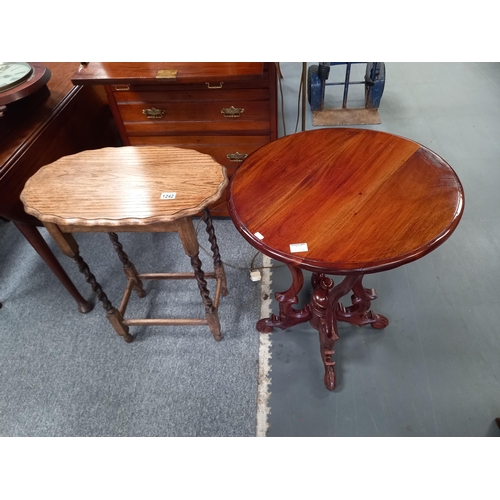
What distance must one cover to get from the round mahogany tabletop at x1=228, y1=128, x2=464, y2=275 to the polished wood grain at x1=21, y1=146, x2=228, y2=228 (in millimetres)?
121

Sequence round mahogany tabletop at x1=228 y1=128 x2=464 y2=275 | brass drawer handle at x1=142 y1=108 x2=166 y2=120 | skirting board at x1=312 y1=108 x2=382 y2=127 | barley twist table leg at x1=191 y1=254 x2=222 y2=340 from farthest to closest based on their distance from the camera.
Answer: skirting board at x1=312 y1=108 x2=382 y2=127
brass drawer handle at x1=142 y1=108 x2=166 y2=120
barley twist table leg at x1=191 y1=254 x2=222 y2=340
round mahogany tabletop at x1=228 y1=128 x2=464 y2=275

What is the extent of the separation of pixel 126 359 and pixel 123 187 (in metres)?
0.83

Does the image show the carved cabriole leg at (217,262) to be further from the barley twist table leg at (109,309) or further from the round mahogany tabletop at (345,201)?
the barley twist table leg at (109,309)

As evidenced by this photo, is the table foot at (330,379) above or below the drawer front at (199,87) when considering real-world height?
below

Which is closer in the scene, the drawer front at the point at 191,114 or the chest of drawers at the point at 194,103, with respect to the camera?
the chest of drawers at the point at 194,103

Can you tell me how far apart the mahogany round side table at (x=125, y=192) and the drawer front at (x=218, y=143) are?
550mm

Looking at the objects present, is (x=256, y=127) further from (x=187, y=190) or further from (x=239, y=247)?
(x=187, y=190)

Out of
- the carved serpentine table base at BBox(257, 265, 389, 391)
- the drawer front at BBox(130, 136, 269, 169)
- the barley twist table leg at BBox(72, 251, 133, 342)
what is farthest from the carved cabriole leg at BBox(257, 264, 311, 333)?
the drawer front at BBox(130, 136, 269, 169)

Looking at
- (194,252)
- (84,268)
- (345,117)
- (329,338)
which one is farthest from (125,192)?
(345,117)

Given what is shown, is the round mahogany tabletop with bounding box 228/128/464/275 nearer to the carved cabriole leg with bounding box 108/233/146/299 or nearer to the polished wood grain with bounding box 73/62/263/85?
the polished wood grain with bounding box 73/62/263/85

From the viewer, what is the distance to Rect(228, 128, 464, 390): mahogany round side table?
874 mm

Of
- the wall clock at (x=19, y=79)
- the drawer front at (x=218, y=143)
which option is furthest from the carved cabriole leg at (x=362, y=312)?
the wall clock at (x=19, y=79)

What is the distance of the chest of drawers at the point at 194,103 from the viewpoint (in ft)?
4.53

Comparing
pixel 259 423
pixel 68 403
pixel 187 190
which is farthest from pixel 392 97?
pixel 68 403
